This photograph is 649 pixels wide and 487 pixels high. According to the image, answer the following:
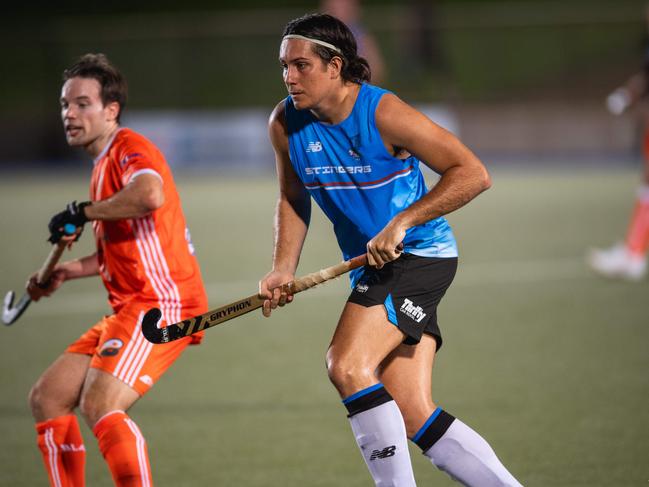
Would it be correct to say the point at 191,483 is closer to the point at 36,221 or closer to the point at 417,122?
the point at 417,122

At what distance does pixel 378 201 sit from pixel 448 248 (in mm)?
361

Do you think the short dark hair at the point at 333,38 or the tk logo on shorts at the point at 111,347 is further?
the tk logo on shorts at the point at 111,347

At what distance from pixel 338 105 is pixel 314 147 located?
185 millimetres

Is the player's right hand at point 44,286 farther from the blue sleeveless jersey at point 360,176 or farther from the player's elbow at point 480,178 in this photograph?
the player's elbow at point 480,178

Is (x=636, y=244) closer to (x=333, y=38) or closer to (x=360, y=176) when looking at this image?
(x=360, y=176)

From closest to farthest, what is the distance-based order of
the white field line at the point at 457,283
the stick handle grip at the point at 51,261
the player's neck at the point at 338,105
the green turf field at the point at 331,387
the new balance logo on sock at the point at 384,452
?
the new balance logo on sock at the point at 384,452
the player's neck at the point at 338,105
the stick handle grip at the point at 51,261
the green turf field at the point at 331,387
the white field line at the point at 457,283

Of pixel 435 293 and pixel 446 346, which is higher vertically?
pixel 435 293

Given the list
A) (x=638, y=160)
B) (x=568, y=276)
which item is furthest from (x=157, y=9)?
(x=568, y=276)

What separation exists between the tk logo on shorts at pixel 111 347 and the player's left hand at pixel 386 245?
103 centimetres

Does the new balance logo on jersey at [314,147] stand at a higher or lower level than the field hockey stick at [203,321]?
higher

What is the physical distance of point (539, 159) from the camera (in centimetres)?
2214

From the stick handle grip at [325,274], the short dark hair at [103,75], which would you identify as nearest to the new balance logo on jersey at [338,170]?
the stick handle grip at [325,274]

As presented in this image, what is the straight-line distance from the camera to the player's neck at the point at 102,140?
430 cm

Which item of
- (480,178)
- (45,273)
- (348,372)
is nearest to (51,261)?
(45,273)
